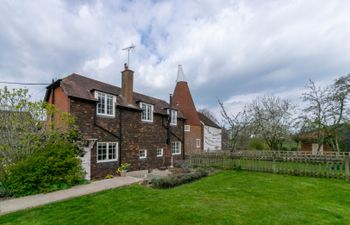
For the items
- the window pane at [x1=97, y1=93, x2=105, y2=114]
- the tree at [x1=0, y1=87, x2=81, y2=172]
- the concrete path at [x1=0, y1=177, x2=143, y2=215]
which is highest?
the window pane at [x1=97, y1=93, x2=105, y2=114]

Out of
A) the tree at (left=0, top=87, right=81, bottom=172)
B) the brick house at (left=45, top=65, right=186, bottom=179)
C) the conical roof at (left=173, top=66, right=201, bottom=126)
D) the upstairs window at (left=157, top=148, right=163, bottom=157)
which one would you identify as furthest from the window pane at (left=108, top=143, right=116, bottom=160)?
the conical roof at (left=173, top=66, right=201, bottom=126)

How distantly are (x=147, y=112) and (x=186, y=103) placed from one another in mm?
9354

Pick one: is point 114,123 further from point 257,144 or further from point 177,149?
point 257,144

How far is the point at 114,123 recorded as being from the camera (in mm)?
13500

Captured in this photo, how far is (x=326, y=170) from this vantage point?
1072cm

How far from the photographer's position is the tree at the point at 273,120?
2019 cm

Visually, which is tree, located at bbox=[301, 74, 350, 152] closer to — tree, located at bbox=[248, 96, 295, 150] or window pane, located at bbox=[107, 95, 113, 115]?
tree, located at bbox=[248, 96, 295, 150]

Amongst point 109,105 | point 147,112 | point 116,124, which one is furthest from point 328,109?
point 109,105

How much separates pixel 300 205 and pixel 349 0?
9336 mm

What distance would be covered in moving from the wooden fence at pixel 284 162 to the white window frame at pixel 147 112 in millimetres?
5124

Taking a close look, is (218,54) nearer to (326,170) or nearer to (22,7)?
(326,170)

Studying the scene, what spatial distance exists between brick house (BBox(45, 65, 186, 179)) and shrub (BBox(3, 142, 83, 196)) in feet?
5.93

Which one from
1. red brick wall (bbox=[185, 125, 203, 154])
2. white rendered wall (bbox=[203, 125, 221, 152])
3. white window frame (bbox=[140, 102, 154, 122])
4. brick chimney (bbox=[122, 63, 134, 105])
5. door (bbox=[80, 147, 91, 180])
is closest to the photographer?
door (bbox=[80, 147, 91, 180])

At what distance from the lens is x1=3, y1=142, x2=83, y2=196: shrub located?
8.22 metres
